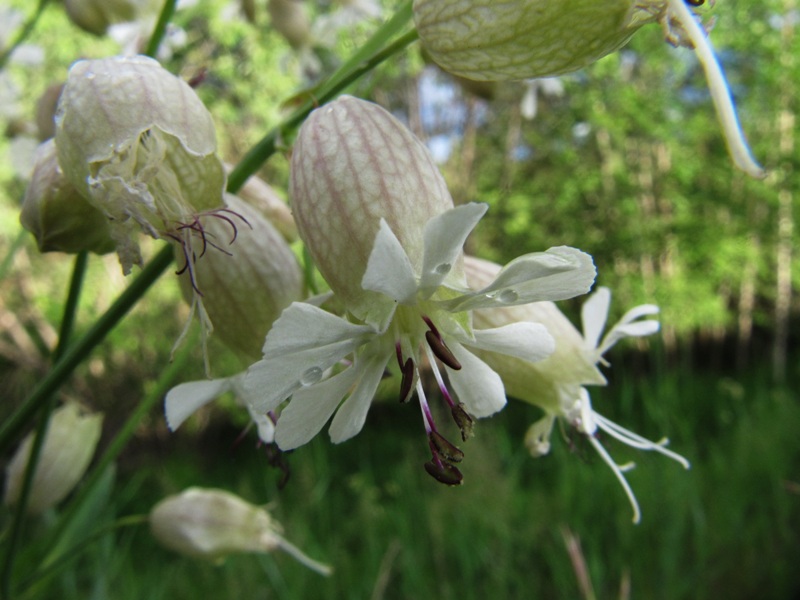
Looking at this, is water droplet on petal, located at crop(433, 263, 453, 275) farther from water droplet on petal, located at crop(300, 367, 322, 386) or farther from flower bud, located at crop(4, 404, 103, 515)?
flower bud, located at crop(4, 404, 103, 515)

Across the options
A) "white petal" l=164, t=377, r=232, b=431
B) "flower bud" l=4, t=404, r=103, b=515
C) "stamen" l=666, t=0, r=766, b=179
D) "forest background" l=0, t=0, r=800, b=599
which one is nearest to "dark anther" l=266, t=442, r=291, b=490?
"white petal" l=164, t=377, r=232, b=431

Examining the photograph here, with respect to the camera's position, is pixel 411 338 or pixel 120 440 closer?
pixel 411 338

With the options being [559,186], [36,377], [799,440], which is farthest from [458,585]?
[559,186]

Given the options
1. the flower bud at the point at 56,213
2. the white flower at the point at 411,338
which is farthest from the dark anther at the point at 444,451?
the flower bud at the point at 56,213

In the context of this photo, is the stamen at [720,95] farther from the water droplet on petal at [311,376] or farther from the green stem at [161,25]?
the green stem at [161,25]

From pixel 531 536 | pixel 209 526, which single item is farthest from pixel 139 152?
pixel 531 536

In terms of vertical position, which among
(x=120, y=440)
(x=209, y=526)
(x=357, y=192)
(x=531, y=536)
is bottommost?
(x=531, y=536)

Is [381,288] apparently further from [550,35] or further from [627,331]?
[627,331]
